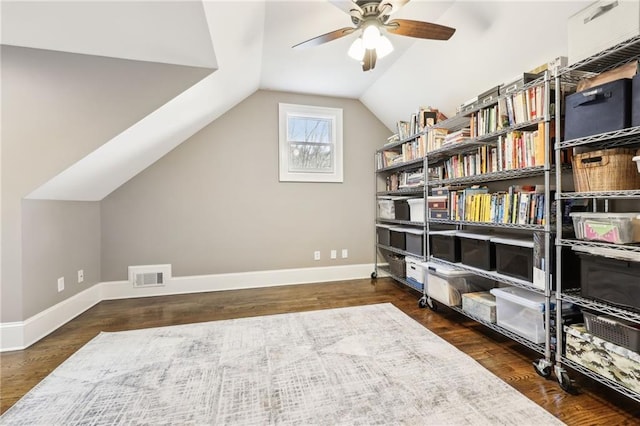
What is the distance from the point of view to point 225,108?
359 centimetres

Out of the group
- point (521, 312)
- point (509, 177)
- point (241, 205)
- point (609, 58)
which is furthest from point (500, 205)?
point (241, 205)

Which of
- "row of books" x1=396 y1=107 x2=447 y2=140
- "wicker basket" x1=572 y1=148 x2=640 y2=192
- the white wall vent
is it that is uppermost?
"row of books" x1=396 y1=107 x2=447 y2=140

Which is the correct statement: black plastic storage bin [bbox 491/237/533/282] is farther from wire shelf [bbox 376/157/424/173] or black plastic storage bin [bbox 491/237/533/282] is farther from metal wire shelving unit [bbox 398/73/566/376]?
wire shelf [bbox 376/157/424/173]

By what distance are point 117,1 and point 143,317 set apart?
2595 millimetres

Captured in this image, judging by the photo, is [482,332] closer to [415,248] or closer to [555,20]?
[415,248]

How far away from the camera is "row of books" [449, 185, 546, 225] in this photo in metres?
1.94

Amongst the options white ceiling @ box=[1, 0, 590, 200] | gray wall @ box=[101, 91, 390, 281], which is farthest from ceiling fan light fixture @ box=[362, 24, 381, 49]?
gray wall @ box=[101, 91, 390, 281]

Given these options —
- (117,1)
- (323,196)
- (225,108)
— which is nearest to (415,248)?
(323,196)

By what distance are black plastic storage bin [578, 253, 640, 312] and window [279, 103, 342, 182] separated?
2930mm

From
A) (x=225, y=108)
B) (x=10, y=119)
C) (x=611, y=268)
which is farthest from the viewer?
(x=225, y=108)

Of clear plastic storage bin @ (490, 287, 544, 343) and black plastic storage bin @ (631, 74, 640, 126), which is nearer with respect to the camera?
black plastic storage bin @ (631, 74, 640, 126)

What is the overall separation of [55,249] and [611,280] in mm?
4009

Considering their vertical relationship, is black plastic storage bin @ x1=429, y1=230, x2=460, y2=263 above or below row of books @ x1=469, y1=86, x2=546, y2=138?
below

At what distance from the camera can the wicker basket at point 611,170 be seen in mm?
1489
